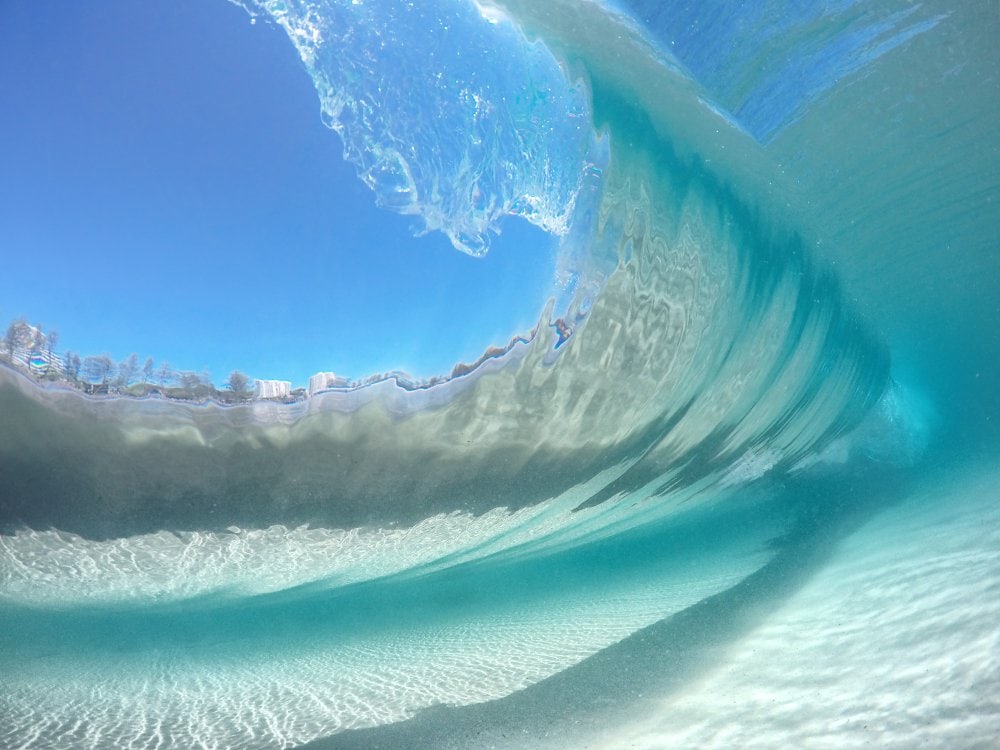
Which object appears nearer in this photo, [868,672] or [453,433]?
[868,672]

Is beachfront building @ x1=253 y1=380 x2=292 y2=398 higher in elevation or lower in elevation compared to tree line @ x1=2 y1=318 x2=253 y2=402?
lower

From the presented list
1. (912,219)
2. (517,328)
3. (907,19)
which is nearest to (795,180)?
(907,19)

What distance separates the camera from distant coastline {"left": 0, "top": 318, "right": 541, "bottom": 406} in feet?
11.5

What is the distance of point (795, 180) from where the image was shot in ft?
24.1

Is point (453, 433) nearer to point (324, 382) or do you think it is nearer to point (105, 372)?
point (324, 382)

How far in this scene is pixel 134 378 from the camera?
12.2 ft

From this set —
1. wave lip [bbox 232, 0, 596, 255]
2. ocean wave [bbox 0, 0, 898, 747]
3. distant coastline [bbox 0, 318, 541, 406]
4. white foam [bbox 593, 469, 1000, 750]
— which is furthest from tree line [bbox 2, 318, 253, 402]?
white foam [bbox 593, 469, 1000, 750]

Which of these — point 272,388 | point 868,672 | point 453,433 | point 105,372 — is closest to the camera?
point 868,672

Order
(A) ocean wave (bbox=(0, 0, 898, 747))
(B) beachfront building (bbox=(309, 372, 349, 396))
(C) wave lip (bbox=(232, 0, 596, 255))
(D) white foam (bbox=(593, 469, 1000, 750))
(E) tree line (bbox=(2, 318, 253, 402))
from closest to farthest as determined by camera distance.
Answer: (D) white foam (bbox=(593, 469, 1000, 750)) < (C) wave lip (bbox=(232, 0, 596, 255)) < (E) tree line (bbox=(2, 318, 253, 402)) < (A) ocean wave (bbox=(0, 0, 898, 747)) < (B) beachfront building (bbox=(309, 372, 349, 396))

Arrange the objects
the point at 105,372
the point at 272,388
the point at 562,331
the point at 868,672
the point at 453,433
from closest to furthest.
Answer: the point at 868,672, the point at 105,372, the point at 272,388, the point at 562,331, the point at 453,433

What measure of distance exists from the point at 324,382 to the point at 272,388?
0.40m

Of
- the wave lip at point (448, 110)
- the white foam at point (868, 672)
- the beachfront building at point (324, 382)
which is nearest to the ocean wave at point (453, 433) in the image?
the wave lip at point (448, 110)

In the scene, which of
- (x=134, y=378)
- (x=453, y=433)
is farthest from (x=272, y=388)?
(x=453, y=433)

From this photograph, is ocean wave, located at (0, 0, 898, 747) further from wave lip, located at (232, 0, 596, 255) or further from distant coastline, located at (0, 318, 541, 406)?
distant coastline, located at (0, 318, 541, 406)
